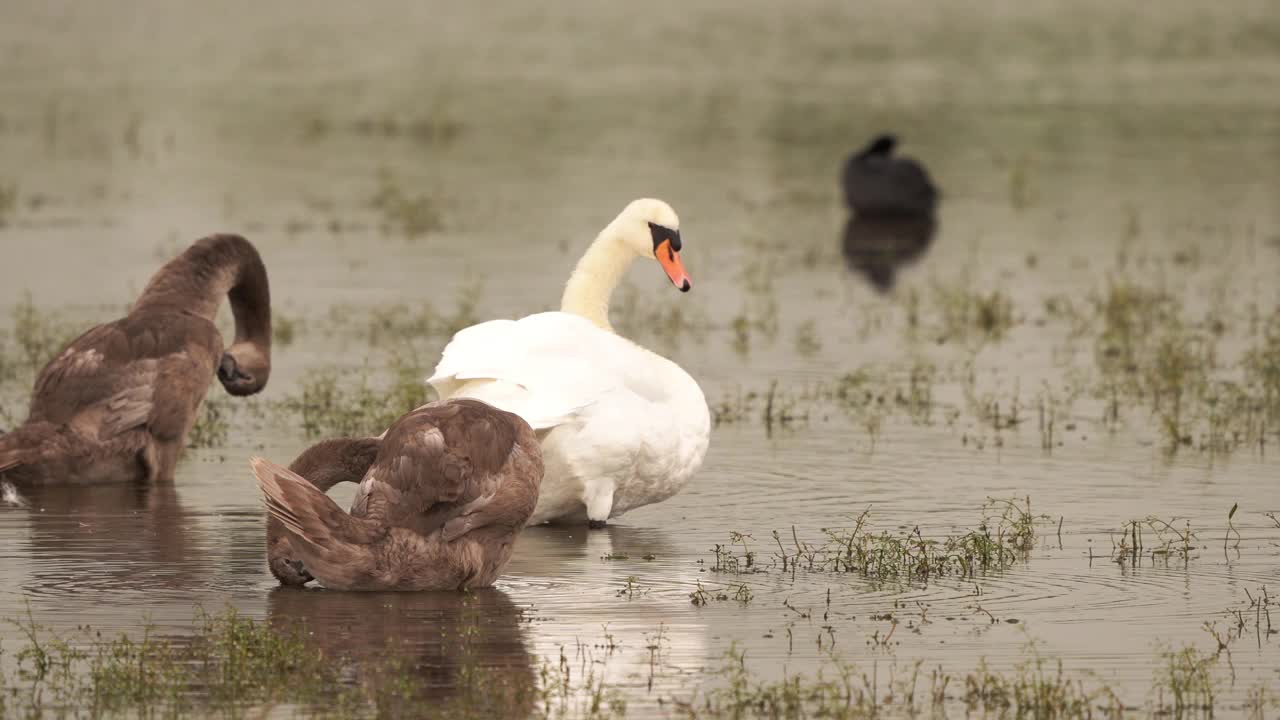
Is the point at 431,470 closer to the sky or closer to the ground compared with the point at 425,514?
closer to the sky

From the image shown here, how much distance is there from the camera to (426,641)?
29.8 ft


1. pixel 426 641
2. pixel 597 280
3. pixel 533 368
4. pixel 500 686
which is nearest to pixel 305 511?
pixel 426 641

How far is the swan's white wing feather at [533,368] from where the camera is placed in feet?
36.4

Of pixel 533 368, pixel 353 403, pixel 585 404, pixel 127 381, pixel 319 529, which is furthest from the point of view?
pixel 353 403

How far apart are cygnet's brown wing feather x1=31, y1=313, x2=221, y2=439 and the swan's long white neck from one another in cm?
197

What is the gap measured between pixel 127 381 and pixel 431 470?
11.4 feet

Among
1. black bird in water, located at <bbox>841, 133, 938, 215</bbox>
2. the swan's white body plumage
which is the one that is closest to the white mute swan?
the swan's white body plumage

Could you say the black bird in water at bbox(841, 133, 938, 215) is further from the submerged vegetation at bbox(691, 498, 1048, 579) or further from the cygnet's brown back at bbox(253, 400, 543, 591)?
the cygnet's brown back at bbox(253, 400, 543, 591)

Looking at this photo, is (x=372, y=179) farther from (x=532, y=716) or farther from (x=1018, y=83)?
(x=532, y=716)

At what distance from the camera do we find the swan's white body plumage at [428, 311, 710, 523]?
1121 cm

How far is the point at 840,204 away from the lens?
1203 inches

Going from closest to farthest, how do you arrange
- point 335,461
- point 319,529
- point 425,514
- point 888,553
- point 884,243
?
point 319,529
point 425,514
point 335,461
point 888,553
point 884,243

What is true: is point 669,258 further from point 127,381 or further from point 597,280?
point 127,381

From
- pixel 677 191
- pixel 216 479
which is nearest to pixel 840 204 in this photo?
pixel 677 191
